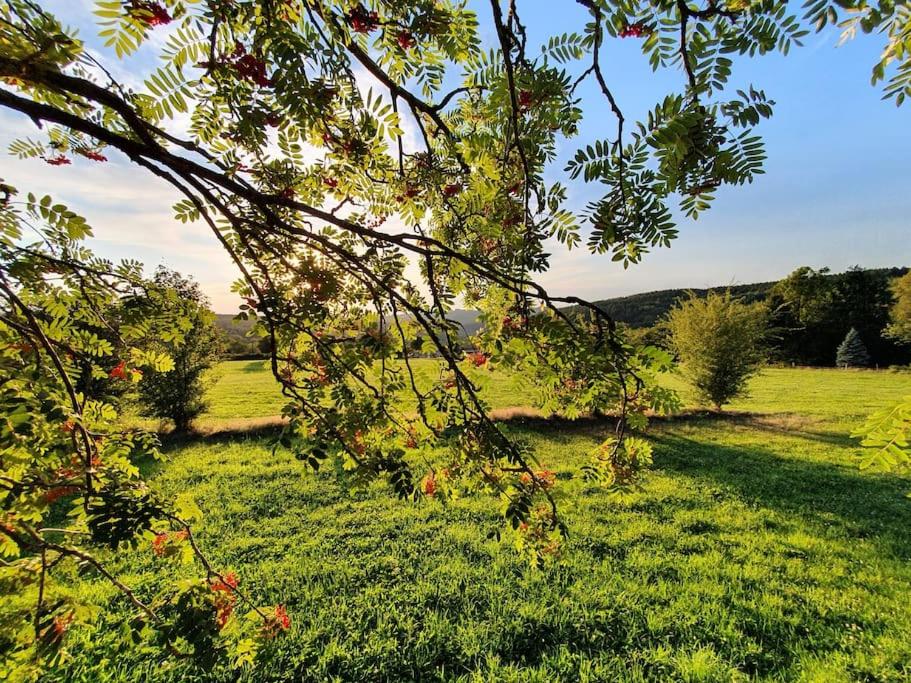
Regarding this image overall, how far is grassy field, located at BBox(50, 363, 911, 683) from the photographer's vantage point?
363cm

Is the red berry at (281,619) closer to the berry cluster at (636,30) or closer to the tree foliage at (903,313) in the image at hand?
the berry cluster at (636,30)

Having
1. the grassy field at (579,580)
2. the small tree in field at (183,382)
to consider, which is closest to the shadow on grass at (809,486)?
the grassy field at (579,580)

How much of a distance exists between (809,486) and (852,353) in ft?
126

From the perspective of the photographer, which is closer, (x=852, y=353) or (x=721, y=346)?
(x=721, y=346)

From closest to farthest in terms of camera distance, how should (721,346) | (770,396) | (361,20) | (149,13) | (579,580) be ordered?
(149,13)
(361,20)
(579,580)
(721,346)
(770,396)

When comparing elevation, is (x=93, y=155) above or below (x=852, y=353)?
above

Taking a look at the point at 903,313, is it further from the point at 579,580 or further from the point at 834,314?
the point at 579,580

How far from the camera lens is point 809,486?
8.16m

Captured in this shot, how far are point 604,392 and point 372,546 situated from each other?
16.4 feet

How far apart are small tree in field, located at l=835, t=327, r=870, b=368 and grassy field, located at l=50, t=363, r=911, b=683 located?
3629 cm

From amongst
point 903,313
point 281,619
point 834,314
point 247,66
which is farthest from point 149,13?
point 834,314

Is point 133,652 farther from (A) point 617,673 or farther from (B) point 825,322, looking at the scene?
(B) point 825,322

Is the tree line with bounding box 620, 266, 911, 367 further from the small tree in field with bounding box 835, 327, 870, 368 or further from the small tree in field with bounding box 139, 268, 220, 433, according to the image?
the small tree in field with bounding box 139, 268, 220, 433

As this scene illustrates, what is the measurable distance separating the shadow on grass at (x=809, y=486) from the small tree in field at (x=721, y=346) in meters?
4.16
